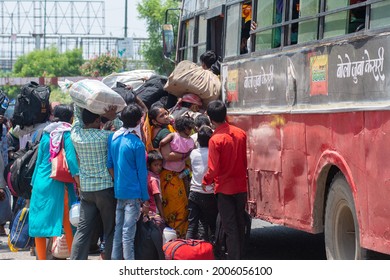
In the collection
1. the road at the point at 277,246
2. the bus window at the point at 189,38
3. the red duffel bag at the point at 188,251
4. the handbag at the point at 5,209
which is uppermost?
the bus window at the point at 189,38

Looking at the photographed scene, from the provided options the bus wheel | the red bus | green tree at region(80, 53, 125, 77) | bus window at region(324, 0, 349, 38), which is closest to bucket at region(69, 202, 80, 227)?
the red bus

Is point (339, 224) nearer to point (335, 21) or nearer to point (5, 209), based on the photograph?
point (335, 21)

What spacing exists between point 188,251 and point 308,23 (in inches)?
93.6

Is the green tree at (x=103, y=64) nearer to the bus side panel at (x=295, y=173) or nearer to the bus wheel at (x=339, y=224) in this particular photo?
the bus side panel at (x=295, y=173)

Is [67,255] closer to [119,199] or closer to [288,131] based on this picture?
[119,199]

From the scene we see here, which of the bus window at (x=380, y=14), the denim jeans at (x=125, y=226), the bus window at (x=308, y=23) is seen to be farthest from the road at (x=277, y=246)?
the bus window at (x=380, y=14)

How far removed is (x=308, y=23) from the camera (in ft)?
32.5

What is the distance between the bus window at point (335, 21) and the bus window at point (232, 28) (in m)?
2.81

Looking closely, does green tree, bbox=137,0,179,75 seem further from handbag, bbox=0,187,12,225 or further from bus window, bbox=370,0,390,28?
bus window, bbox=370,0,390,28

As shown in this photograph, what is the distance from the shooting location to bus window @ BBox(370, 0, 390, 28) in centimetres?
810

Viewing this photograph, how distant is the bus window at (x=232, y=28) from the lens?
40.0 ft

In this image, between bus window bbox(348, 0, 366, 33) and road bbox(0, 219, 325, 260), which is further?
road bbox(0, 219, 325, 260)

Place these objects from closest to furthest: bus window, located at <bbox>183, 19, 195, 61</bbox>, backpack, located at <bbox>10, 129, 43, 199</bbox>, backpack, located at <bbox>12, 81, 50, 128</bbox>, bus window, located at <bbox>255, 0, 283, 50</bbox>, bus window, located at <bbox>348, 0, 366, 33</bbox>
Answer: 1. bus window, located at <bbox>348, 0, 366, 33</bbox>
2. bus window, located at <bbox>255, 0, 283, 50</bbox>
3. backpack, located at <bbox>10, 129, 43, 199</bbox>
4. backpack, located at <bbox>12, 81, 50, 128</bbox>
5. bus window, located at <bbox>183, 19, 195, 61</bbox>

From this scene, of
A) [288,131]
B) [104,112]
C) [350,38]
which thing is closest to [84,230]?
[104,112]
